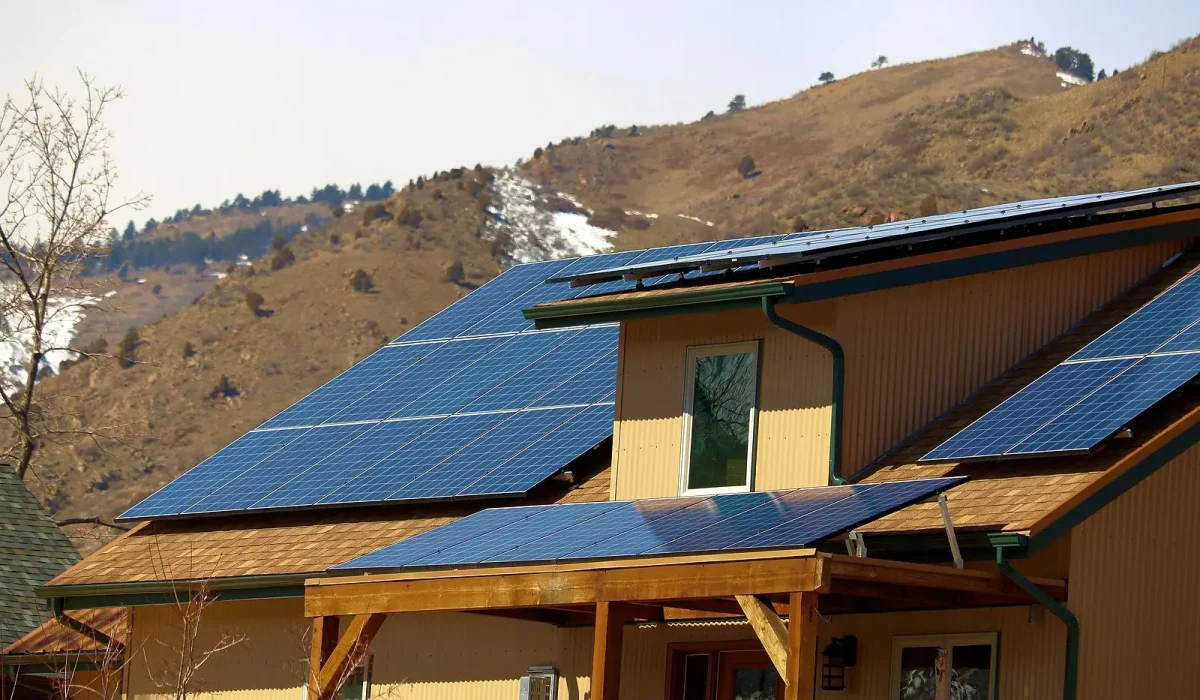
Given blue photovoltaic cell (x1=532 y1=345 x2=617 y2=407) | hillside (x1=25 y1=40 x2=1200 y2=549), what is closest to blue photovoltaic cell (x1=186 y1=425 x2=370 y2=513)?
blue photovoltaic cell (x1=532 y1=345 x2=617 y2=407)

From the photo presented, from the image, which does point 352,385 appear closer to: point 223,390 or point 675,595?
point 675,595

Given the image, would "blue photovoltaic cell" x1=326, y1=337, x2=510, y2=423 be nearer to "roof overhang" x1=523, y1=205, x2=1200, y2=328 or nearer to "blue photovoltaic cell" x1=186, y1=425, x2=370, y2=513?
"blue photovoltaic cell" x1=186, y1=425, x2=370, y2=513

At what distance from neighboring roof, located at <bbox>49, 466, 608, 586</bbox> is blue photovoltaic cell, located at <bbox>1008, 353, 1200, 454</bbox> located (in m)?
5.10

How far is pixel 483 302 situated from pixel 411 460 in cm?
515

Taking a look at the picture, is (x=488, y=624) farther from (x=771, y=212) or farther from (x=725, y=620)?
(x=771, y=212)

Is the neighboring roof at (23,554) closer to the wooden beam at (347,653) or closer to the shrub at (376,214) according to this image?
the wooden beam at (347,653)

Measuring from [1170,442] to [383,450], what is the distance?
9645 millimetres

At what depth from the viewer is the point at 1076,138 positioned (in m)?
78.5

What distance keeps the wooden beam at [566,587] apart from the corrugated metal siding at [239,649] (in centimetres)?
394

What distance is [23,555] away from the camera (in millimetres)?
26188

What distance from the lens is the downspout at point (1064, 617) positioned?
14.6m

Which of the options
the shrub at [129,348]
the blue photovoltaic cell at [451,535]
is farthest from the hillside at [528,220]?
the blue photovoltaic cell at [451,535]

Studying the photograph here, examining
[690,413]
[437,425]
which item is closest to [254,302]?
[437,425]

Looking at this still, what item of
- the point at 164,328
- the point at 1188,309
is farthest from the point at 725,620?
the point at 164,328
